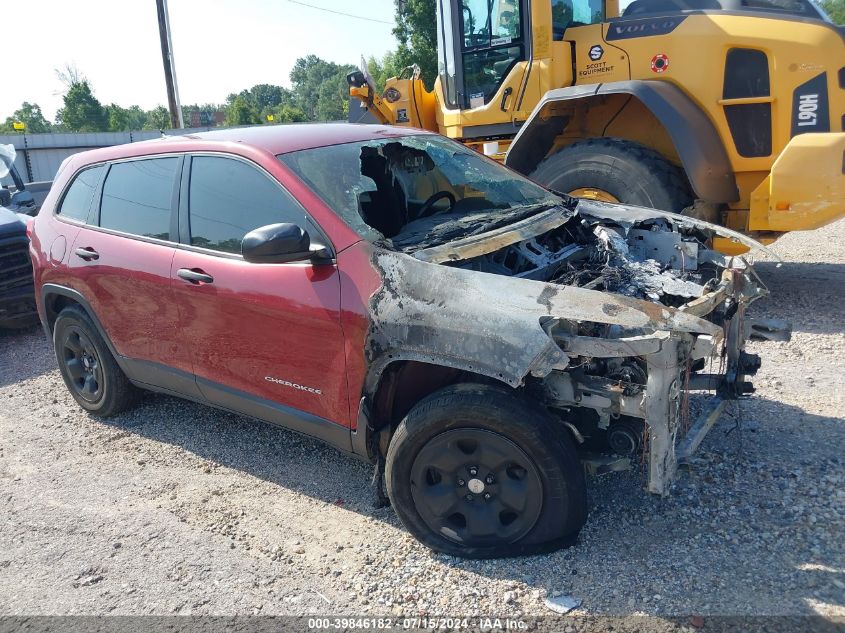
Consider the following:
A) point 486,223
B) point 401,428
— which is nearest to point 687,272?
point 486,223

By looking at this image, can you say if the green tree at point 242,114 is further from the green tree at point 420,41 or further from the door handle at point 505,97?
the door handle at point 505,97

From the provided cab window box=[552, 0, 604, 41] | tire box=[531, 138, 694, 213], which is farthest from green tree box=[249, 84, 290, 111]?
tire box=[531, 138, 694, 213]

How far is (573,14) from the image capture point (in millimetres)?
7094

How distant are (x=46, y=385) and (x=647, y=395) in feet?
16.4

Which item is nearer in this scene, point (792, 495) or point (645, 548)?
point (645, 548)

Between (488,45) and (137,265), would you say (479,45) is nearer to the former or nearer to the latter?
(488,45)

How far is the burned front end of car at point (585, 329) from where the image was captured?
→ 2.60m

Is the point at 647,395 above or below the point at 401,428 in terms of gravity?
above

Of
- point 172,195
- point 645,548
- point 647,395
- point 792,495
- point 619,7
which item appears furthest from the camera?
point 619,7

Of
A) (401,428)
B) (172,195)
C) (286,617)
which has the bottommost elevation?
(286,617)

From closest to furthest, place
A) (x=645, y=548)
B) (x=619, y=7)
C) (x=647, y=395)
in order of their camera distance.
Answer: (x=647, y=395)
(x=645, y=548)
(x=619, y=7)

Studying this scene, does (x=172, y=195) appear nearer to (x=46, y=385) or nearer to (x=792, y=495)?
(x=46, y=385)

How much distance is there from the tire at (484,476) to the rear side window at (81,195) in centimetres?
292

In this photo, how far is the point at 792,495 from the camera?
324 centimetres
